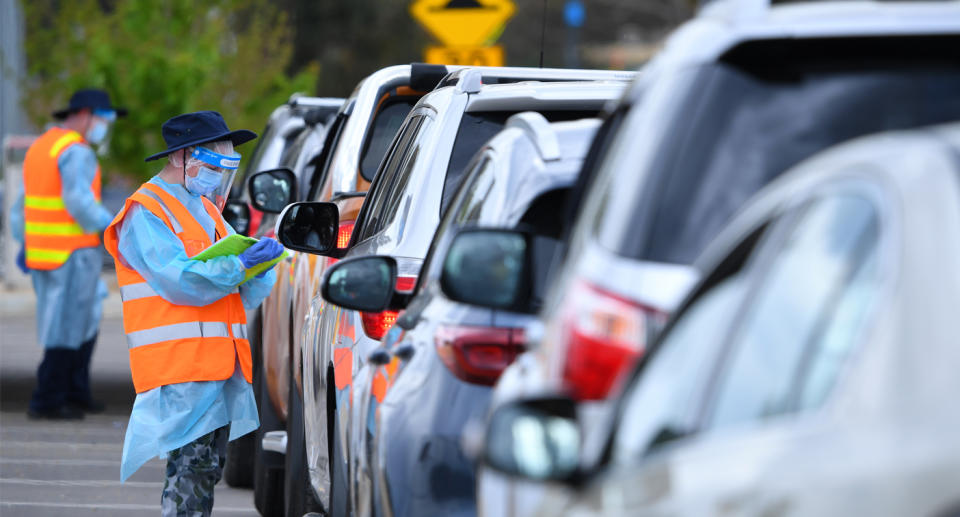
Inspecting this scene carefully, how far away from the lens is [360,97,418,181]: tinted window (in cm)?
866

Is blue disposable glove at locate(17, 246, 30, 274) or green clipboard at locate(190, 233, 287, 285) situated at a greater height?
green clipboard at locate(190, 233, 287, 285)

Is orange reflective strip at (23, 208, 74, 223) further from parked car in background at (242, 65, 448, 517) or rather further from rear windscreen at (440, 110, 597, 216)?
rear windscreen at (440, 110, 597, 216)

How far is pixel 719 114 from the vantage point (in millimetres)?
2947

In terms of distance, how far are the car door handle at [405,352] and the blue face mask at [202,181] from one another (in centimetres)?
214

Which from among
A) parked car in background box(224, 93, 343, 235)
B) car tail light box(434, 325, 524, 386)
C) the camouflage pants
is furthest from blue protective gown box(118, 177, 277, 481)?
parked car in background box(224, 93, 343, 235)

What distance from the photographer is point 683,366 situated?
2.54 metres

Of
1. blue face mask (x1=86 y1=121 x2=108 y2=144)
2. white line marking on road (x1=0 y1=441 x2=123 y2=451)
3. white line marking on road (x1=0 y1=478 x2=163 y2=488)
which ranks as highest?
blue face mask (x1=86 y1=121 x2=108 y2=144)

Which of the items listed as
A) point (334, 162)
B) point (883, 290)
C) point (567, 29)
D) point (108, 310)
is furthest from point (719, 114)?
point (567, 29)

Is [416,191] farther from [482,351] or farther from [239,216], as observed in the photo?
[239,216]

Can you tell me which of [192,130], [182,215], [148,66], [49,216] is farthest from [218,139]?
[148,66]

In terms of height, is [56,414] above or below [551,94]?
below

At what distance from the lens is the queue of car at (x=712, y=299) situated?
2121 mm

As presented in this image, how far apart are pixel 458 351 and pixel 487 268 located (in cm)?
63

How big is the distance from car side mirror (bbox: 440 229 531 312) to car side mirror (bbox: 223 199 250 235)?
30.5ft
